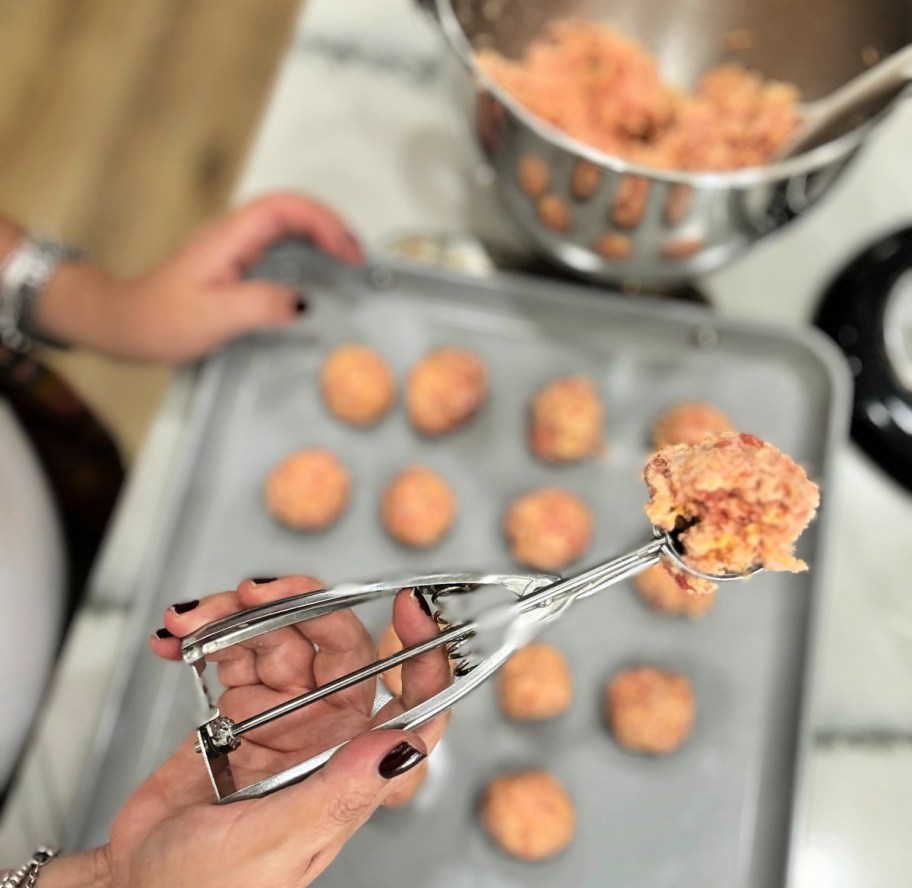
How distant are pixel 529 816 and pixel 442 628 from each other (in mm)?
304

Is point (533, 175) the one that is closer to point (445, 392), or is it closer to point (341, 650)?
point (445, 392)

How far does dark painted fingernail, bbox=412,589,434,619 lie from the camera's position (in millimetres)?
381

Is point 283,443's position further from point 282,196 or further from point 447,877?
point 447,877

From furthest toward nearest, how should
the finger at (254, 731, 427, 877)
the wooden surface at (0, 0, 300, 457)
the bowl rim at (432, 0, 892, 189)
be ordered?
1. the wooden surface at (0, 0, 300, 457)
2. the bowl rim at (432, 0, 892, 189)
3. the finger at (254, 731, 427, 877)

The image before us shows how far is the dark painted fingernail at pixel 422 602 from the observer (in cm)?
38

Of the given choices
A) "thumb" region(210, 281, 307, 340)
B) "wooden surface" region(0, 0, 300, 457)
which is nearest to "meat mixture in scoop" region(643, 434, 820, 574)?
"thumb" region(210, 281, 307, 340)

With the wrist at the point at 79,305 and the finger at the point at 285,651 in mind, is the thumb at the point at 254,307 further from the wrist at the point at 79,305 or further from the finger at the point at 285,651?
the finger at the point at 285,651

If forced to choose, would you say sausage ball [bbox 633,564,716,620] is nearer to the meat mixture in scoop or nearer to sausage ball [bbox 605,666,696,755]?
sausage ball [bbox 605,666,696,755]

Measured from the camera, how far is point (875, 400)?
701 mm

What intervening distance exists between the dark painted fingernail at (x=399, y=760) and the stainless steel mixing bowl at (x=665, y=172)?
360 mm

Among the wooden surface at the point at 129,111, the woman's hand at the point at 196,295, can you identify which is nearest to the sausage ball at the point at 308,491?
the woman's hand at the point at 196,295

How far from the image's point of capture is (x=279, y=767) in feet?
1.27

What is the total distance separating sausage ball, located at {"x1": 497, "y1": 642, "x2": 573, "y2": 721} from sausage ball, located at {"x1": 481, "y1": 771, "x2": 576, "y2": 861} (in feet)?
0.16

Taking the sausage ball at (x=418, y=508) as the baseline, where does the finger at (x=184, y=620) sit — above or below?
below
